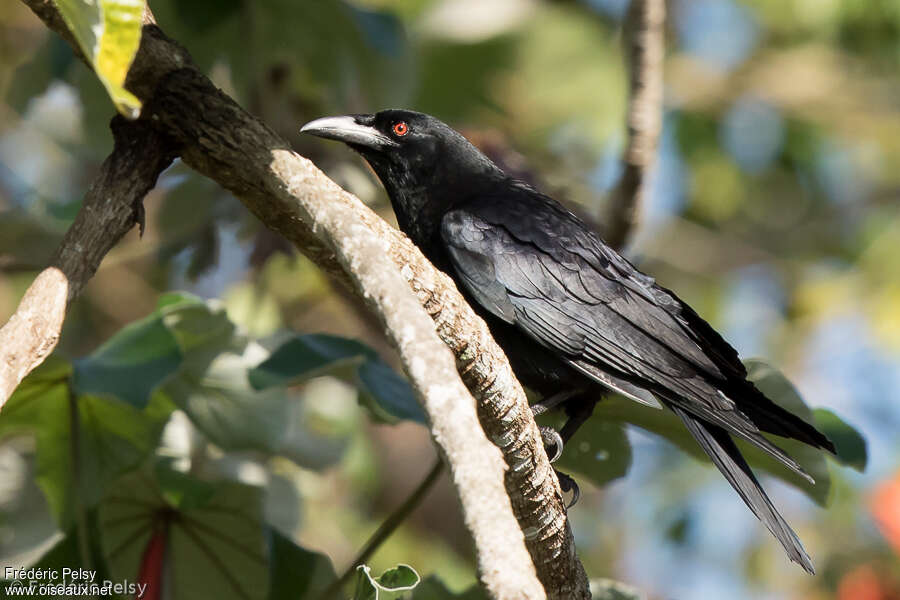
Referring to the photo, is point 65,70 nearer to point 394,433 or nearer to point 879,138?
point 394,433

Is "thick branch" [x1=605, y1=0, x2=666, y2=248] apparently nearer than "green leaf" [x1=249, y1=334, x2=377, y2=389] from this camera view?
No

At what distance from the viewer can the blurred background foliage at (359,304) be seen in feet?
9.89

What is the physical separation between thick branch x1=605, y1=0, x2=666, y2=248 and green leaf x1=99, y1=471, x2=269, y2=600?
1.92m

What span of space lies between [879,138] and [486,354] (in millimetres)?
5688

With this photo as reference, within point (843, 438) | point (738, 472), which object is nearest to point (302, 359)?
point (738, 472)

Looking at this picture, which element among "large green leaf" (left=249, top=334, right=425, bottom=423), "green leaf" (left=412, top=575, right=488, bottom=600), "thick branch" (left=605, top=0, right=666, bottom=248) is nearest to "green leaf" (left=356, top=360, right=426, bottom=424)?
"large green leaf" (left=249, top=334, right=425, bottom=423)

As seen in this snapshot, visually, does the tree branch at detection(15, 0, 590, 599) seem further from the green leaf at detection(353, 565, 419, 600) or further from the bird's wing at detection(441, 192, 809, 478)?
the bird's wing at detection(441, 192, 809, 478)

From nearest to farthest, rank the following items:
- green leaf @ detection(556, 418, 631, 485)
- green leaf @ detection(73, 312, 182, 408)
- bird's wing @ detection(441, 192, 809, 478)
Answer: green leaf @ detection(73, 312, 182, 408)
bird's wing @ detection(441, 192, 809, 478)
green leaf @ detection(556, 418, 631, 485)

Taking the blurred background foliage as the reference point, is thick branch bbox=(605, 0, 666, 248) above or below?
above

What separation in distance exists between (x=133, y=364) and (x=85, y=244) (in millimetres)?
638

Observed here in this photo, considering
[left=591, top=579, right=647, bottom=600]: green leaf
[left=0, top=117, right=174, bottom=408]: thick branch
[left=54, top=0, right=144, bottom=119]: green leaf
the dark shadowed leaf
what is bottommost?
[left=591, top=579, right=647, bottom=600]: green leaf

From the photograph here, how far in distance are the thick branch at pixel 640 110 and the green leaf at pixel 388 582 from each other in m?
2.46

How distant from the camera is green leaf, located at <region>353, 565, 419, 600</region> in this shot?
6.08ft

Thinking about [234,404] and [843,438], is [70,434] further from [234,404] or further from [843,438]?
[843,438]
